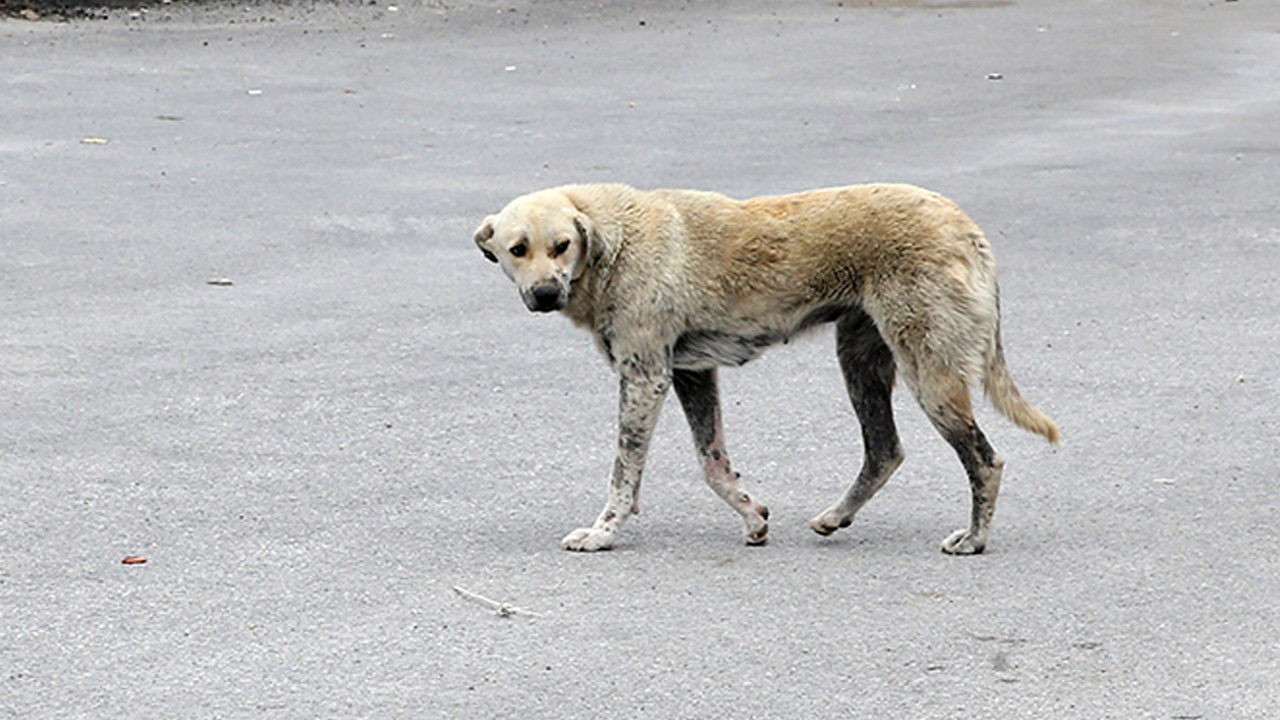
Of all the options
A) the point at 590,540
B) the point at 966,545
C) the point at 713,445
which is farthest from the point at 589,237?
the point at 966,545

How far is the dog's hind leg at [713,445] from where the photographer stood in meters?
6.13

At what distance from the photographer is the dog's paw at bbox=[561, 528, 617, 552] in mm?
6043

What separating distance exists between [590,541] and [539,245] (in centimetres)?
93

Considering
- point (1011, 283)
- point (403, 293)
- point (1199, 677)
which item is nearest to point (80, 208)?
point (403, 293)

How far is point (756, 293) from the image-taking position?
20.1ft

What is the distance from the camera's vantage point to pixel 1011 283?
9.81 meters

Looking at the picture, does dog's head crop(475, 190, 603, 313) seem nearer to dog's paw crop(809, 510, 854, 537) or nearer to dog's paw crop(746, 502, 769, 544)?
dog's paw crop(746, 502, 769, 544)

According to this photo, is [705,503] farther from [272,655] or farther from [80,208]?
[80,208]

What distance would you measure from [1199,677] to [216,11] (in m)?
13.9

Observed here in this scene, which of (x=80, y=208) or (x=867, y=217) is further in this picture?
(x=80, y=208)

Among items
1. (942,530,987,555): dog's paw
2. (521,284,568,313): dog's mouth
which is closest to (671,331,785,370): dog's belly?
(521,284,568,313): dog's mouth

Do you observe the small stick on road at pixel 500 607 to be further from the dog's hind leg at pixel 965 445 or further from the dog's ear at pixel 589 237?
the dog's hind leg at pixel 965 445

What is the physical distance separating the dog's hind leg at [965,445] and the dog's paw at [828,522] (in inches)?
14.9

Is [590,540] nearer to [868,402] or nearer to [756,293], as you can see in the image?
[756,293]
